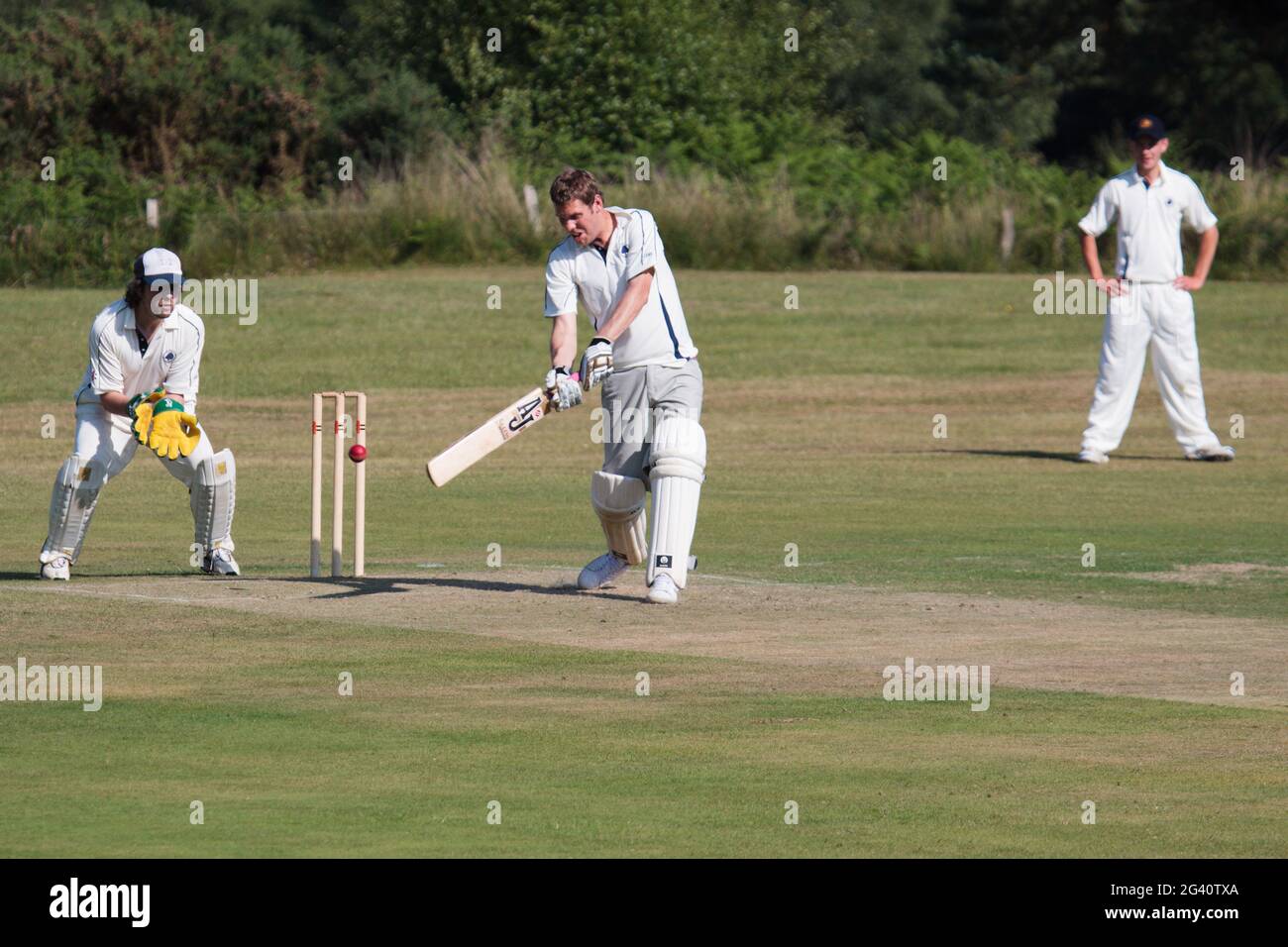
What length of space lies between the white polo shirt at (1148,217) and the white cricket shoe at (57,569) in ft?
31.7

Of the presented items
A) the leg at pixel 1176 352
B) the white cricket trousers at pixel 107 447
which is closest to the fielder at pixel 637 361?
the white cricket trousers at pixel 107 447

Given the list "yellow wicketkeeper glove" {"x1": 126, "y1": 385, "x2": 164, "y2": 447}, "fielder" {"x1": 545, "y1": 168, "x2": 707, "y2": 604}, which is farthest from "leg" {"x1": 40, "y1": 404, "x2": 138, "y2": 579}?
"fielder" {"x1": 545, "y1": 168, "x2": 707, "y2": 604}

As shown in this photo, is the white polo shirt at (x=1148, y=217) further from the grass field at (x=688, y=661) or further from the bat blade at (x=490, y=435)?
the bat blade at (x=490, y=435)

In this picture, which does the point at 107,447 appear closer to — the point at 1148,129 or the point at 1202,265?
the point at 1148,129

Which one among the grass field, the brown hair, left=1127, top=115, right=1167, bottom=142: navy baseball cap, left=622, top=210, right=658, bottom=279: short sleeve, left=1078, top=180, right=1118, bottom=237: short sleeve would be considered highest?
left=1127, top=115, right=1167, bottom=142: navy baseball cap

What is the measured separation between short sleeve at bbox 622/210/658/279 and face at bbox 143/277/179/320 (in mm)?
2543

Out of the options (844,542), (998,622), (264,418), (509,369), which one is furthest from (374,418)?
(998,622)

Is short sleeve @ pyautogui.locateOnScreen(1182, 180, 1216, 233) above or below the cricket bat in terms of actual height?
above

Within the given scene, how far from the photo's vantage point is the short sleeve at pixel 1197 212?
19.5 metres

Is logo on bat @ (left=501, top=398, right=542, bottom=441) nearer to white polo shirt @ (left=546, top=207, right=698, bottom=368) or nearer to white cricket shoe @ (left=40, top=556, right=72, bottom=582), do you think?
white polo shirt @ (left=546, top=207, right=698, bottom=368)

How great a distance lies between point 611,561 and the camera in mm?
11969

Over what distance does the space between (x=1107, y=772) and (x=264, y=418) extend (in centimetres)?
1725

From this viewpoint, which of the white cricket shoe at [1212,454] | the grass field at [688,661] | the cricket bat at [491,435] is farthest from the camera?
the white cricket shoe at [1212,454]

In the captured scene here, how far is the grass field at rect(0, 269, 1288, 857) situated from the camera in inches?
284
